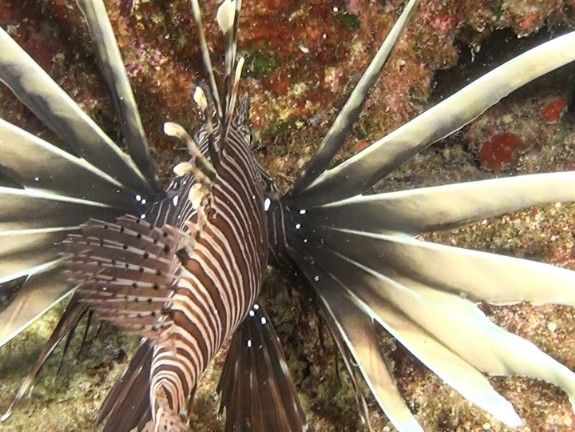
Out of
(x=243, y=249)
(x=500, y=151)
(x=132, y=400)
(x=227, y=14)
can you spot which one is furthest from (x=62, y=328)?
(x=500, y=151)

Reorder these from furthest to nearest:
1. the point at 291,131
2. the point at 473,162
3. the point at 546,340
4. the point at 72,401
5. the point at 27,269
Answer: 1. the point at 473,162
2. the point at 291,131
3. the point at 72,401
4. the point at 546,340
5. the point at 27,269

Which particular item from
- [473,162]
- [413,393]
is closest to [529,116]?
[473,162]

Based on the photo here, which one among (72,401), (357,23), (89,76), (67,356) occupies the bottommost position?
(72,401)

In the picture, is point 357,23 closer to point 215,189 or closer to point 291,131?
point 291,131

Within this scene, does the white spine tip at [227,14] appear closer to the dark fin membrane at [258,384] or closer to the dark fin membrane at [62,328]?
the dark fin membrane at [258,384]

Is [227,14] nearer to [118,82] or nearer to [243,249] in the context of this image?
[118,82]

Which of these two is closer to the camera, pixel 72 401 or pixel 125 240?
pixel 125 240

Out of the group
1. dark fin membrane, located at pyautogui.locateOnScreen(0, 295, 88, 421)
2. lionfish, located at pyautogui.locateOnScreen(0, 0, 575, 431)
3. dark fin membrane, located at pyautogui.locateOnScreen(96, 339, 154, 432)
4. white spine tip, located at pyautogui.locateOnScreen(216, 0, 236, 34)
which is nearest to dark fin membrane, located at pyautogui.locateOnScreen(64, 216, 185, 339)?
lionfish, located at pyautogui.locateOnScreen(0, 0, 575, 431)

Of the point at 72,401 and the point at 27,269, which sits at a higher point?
the point at 27,269
